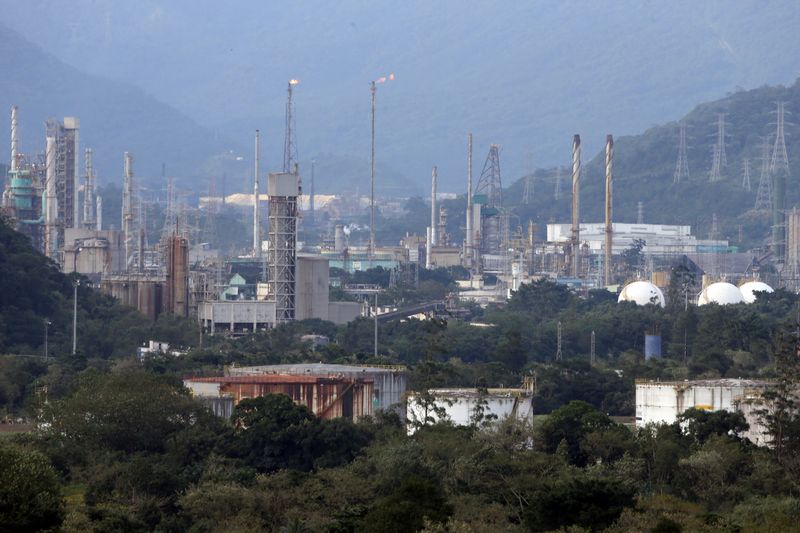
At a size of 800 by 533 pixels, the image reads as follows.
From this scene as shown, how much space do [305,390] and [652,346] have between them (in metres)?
35.0

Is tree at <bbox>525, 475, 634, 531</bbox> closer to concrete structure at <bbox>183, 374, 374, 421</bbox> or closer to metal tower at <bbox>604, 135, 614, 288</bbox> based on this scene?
concrete structure at <bbox>183, 374, 374, 421</bbox>

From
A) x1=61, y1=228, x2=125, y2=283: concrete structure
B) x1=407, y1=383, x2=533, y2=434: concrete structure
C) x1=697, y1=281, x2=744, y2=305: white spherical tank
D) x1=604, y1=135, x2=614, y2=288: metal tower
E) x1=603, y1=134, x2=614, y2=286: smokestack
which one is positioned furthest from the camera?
x1=603, y1=134, x2=614, y2=286: smokestack

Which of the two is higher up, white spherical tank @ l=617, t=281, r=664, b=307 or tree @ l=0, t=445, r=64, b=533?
white spherical tank @ l=617, t=281, r=664, b=307

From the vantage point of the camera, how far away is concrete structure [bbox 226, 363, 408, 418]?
56616 mm

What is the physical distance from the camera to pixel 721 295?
11212cm

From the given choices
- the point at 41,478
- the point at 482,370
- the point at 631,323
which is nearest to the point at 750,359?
the point at 482,370

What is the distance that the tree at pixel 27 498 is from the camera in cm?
3303

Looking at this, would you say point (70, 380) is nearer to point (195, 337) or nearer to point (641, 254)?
point (195, 337)

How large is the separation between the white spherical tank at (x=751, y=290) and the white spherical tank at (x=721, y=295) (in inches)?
35.0

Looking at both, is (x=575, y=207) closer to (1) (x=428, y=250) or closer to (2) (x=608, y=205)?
(2) (x=608, y=205)

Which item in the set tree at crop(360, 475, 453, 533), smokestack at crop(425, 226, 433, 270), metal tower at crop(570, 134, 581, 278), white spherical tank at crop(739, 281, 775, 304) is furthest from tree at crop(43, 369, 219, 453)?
smokestack at crop(425, 226, 433, 270)

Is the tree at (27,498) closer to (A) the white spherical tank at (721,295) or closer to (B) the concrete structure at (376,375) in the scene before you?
(B) the concrete structure at (376,375)

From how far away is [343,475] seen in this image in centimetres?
4172

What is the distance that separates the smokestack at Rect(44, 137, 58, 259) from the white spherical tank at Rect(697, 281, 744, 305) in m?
38.2
